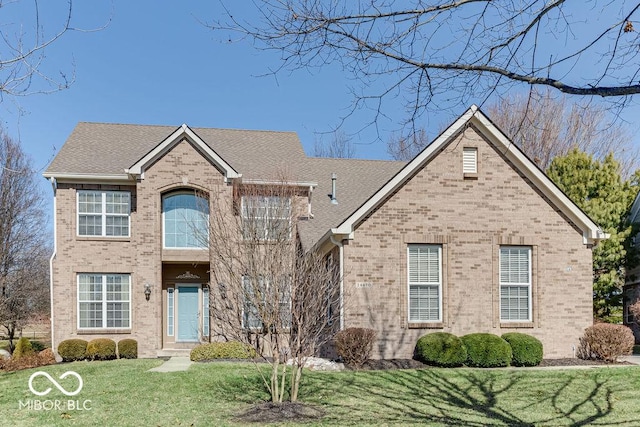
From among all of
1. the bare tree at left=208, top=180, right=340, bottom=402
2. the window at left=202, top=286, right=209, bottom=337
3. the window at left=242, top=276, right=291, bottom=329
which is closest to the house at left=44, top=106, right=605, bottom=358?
the window at left=202, top=286, right=209, bottom=337

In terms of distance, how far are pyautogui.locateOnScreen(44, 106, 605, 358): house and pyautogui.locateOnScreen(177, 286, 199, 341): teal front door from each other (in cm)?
132

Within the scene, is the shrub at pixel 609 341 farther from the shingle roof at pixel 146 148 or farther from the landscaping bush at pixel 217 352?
the shingle roof at pixel 146 148

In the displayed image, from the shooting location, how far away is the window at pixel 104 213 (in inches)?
762

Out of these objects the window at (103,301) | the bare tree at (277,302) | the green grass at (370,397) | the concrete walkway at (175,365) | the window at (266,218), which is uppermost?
the window at (266,218)

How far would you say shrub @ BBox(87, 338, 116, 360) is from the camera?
1783cm

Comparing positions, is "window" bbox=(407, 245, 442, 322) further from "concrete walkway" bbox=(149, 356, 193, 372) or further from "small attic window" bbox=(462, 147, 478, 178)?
"concrete walkway" bbox=(149, 356, 193, 372)

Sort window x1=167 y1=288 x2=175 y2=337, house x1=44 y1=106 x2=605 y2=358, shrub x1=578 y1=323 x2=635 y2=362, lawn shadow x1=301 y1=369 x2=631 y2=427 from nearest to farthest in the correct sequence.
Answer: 1. lawn shadow x1=301 y1=369 x2=631 y2=427
2. shrub x1=578 y1=323 x2=635 y2=362
3. house x1=44 y1=106 x2=605 y2=358
4. window x1=167 y1=288 x2=175 y2=337

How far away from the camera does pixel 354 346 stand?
1386 centimetres

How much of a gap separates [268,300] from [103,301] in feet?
38.2

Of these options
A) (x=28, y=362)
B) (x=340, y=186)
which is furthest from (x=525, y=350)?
(x=28, y=362)

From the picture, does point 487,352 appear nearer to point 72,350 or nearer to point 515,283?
point 515,283

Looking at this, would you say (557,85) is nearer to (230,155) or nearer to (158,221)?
(158,221)

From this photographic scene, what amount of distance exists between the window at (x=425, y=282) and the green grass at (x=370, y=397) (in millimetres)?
2087

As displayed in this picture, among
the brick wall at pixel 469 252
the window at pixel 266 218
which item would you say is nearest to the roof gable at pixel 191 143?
the window at pixel 266 218
